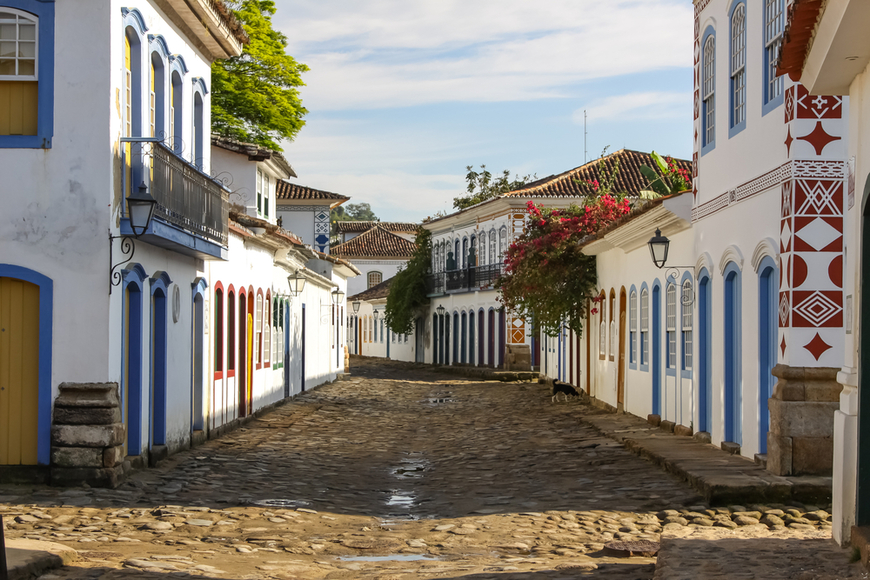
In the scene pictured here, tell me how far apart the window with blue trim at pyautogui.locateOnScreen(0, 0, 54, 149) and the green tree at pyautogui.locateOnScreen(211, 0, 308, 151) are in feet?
62.5

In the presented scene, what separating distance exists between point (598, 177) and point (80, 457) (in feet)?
99.2

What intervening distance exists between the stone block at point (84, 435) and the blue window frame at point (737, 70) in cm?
807

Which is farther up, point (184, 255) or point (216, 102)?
point (216, 102)

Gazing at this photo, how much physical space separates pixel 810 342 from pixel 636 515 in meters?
2.60

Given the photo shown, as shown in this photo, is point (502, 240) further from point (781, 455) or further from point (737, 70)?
point (781, 455)

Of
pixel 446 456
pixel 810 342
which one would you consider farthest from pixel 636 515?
pixel 446 456

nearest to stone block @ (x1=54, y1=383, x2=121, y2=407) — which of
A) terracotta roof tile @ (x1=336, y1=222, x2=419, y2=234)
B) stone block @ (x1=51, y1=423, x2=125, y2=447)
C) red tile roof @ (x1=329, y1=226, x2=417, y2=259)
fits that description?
stone block @ (x1=51, y1=423, x2=125, y2=447)

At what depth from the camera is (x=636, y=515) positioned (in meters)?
9.77

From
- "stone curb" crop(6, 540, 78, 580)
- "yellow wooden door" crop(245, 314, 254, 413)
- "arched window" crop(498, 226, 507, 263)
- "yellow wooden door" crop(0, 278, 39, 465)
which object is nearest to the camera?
"stone curb" crop(6, 540, 78, 580)

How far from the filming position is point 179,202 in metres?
12.8

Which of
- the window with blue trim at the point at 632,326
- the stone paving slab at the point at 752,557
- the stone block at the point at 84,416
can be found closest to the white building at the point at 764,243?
the stone paving slab at the point at 752,557

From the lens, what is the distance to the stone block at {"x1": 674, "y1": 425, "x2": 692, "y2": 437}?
1507 centimetres

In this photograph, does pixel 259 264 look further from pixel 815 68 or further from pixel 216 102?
pixel 815 68

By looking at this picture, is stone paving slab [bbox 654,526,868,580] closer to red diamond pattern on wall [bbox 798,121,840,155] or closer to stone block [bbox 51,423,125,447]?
red diamond pattern on wall [bbox 798,121,840,155]
